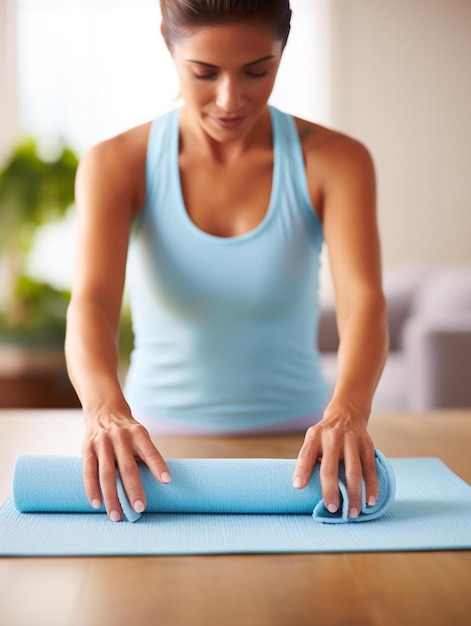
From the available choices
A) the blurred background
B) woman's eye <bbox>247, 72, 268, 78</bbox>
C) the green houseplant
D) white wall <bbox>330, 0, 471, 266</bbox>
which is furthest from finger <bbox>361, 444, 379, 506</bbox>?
white wall <bbox>330, 0, 471, 266</bbox>

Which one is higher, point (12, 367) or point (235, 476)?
point (235, 476)

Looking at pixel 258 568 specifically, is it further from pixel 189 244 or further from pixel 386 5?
pixel 386 5

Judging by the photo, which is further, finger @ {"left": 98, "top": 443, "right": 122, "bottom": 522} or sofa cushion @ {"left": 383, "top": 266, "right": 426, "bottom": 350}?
sofa cushion @ {"left": 383, "top": 266, "right": 426, "bottom": 350}

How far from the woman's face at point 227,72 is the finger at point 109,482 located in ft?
1.84

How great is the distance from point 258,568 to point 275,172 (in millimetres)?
826

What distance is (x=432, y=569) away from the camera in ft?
2.51

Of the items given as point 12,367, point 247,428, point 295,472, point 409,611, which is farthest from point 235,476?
point 12,367

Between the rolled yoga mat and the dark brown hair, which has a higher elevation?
the dark brown hair

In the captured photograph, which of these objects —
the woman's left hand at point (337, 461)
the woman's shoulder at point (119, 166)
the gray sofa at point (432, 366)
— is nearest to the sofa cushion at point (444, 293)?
the gray sofa at point (432, 366)

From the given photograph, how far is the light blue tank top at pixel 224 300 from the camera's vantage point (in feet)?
4.69

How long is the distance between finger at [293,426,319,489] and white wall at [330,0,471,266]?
4842 millimetres

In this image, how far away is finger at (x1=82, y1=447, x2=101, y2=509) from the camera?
91 cm

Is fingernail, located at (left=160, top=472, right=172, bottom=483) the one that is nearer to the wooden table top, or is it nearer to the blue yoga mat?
the blue yoga mat

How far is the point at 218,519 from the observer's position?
92 centimetres
